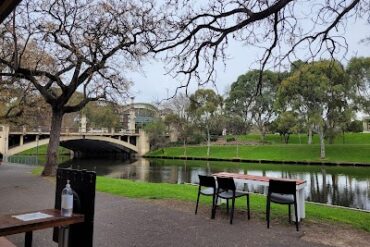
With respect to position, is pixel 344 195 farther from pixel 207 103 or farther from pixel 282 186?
pixel 207 103

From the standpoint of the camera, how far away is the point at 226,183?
22.4ft

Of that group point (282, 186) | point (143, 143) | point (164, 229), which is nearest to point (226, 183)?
point (282, 186)

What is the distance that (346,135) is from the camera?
160 feet

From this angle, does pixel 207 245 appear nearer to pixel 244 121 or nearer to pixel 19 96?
pixel 19 96

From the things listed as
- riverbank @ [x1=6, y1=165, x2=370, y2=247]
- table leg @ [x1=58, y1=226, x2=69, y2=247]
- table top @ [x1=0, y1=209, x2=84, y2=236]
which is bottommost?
riverbank @ [x1=6, y1=165, x2=370, y2=247]

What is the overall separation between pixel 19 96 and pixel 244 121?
41042 mm

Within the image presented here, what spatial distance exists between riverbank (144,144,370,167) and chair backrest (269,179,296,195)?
27.6m

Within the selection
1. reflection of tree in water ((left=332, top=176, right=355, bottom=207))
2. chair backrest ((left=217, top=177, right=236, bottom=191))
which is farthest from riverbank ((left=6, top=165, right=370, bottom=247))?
reflection of tree in water ((left=332, top=176, right=355, bottom=207))

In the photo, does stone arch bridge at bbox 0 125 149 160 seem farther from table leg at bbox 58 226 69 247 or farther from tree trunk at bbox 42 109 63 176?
table leg at bbox 58 226 69 247

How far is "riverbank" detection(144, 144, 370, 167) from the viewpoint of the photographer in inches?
1308

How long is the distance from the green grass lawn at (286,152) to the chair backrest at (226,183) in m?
28.8

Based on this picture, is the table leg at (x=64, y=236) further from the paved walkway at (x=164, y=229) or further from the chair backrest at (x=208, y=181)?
the chair backrest at (x=208, y=181)

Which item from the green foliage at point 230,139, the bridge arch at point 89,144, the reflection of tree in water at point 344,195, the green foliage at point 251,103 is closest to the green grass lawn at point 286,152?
the green foliage at point 230,139

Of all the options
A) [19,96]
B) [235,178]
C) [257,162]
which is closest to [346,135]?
[257,162]
